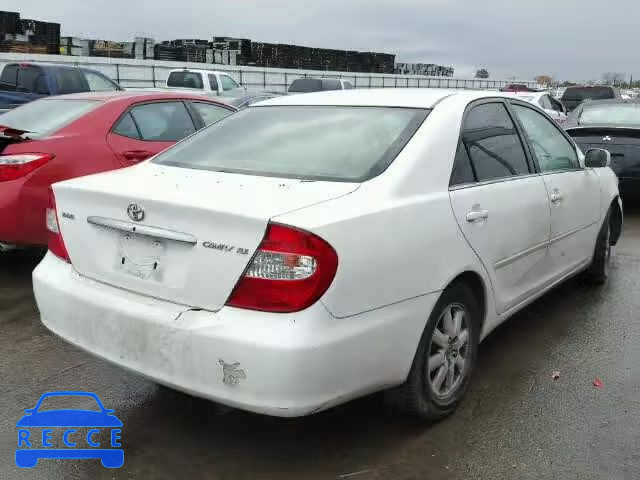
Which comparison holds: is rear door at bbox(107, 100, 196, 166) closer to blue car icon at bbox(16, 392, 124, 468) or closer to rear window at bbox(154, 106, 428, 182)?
rear window at bbox(154, 106, 428, 182)

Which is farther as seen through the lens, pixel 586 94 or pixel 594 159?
pixel 586 94

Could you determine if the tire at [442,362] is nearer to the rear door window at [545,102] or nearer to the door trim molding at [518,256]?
the door trim molding at [518,256]

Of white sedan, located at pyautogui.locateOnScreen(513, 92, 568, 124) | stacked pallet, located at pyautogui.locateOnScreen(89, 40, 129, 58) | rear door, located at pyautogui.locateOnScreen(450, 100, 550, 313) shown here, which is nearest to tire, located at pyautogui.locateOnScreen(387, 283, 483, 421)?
rear door, located at pyautogui.locateOnScreen(450, 100, 550, 313)

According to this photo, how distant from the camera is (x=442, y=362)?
3.06m

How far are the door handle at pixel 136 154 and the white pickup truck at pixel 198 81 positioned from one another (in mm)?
12522

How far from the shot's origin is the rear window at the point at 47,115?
5471mm

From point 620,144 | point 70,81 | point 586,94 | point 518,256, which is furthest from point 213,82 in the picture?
point 518,256

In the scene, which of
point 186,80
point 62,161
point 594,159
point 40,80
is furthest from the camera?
point 186,80

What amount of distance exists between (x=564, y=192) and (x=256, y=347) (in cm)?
266

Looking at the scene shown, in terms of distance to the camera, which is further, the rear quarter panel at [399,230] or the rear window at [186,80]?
the rear window at [186,80]

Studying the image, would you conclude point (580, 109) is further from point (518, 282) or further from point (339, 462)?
point (339, 462)

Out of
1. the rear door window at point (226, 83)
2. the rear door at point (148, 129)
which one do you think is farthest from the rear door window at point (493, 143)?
the rear door window at point (226, 83)

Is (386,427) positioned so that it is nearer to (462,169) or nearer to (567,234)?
(462,169)

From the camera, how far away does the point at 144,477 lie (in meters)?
2.67
